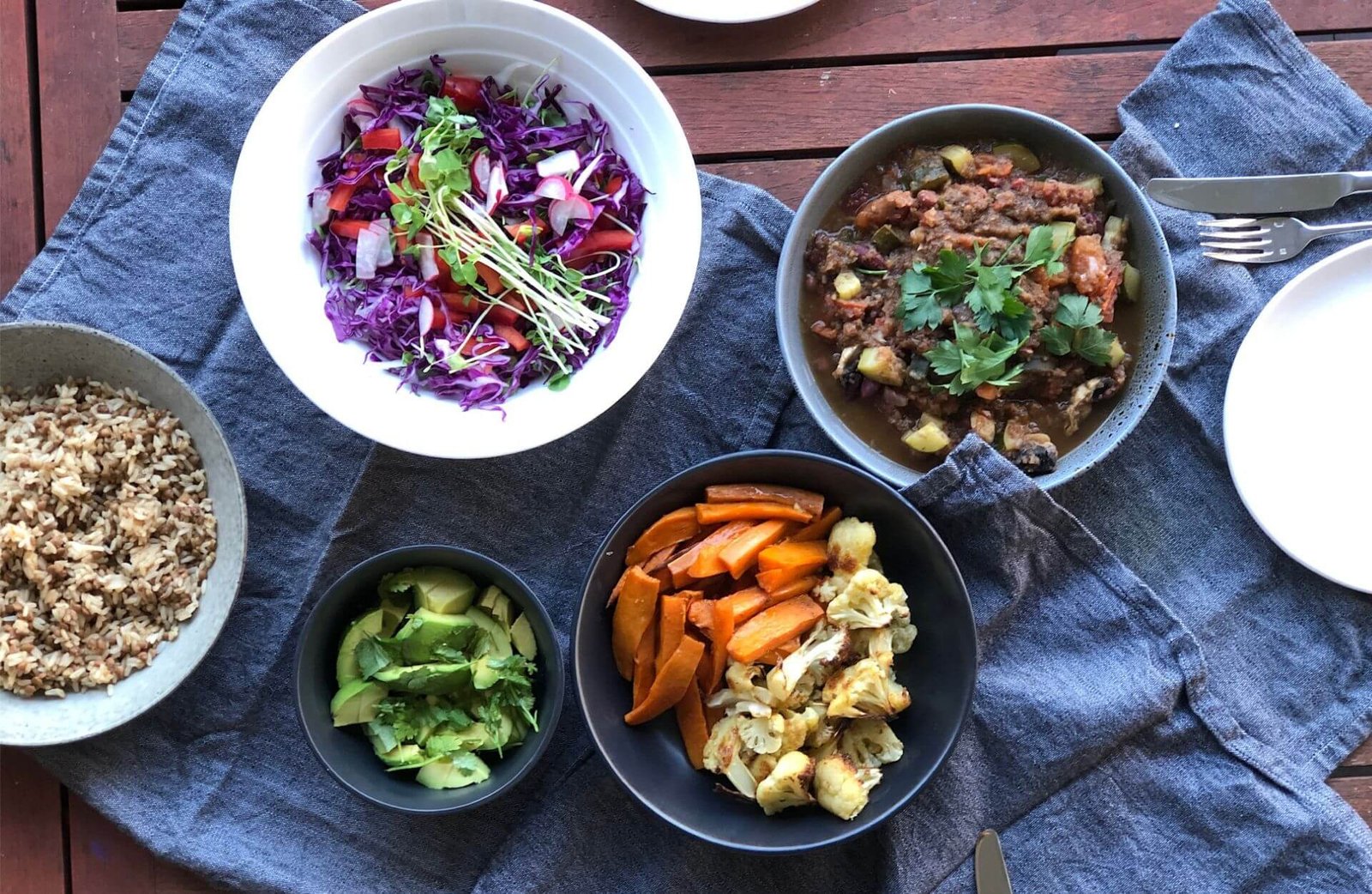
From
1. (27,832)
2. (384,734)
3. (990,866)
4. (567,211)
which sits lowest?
(27,832)

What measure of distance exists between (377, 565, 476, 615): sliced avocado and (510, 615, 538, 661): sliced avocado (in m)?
0.11

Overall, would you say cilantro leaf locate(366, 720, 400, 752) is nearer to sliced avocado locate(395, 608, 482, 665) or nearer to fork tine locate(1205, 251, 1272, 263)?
sliced avocado locate(395, 608, 482, 665)

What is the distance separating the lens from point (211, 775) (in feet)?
7.75

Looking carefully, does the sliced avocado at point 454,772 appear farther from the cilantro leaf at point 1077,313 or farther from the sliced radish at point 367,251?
the cilantro leaf at point 1077,313

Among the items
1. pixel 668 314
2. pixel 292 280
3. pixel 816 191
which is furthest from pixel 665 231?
pixel 292 280

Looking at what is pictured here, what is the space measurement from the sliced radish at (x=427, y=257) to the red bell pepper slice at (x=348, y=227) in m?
0.11

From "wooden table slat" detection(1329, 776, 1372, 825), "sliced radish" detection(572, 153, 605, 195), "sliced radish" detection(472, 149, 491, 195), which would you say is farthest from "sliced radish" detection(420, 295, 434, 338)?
"wooden table slat" detection(1329, 776, 1372, 825)

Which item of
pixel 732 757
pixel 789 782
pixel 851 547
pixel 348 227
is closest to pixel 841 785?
pixel 789 782

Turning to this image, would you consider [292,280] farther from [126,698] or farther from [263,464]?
[126,698]

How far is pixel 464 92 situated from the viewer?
2.17m

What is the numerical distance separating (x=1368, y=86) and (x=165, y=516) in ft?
9.05

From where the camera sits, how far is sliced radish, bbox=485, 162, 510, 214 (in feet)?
6.98

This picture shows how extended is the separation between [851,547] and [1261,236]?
1175 mm

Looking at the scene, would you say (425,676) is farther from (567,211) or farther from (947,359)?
(947,359)
